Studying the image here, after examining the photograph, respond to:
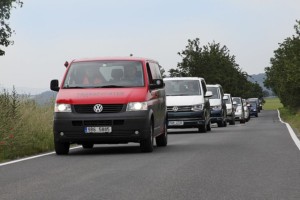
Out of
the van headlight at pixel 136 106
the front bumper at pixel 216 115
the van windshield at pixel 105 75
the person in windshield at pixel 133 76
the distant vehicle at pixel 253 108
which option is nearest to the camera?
the van headlight at pixel 136 106

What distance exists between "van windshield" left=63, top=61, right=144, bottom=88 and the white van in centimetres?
1032

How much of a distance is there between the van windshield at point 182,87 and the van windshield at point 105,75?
10995 millimetres

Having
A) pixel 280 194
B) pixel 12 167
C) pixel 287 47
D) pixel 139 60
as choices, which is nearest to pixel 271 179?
pixel 280 194

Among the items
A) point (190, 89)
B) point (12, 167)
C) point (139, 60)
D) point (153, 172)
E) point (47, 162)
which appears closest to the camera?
point (153, 172)

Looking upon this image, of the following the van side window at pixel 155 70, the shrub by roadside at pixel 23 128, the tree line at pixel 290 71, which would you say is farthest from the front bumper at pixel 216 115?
the tree line at pixel 290 71

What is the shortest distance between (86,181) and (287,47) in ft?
226

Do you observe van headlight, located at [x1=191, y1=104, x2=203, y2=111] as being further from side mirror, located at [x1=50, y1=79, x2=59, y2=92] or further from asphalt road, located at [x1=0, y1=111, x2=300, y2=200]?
side mirror, located at [x1=50, y1=79, x2=59, y2=92]

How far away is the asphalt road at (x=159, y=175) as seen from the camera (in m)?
8.34

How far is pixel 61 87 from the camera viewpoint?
50.6ft

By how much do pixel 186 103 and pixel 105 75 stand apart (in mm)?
11007

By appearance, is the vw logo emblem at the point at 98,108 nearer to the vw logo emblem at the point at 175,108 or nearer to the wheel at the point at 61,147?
the wheel at the point at 61,147

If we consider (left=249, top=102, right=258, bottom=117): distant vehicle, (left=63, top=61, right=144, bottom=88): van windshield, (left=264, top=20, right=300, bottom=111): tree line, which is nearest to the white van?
(left=63, top=61, right=144, bottom=88): van windshield

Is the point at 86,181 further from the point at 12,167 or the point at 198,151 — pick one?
the point at 198,151

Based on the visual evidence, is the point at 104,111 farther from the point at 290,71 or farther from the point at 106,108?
the point at 290,71
